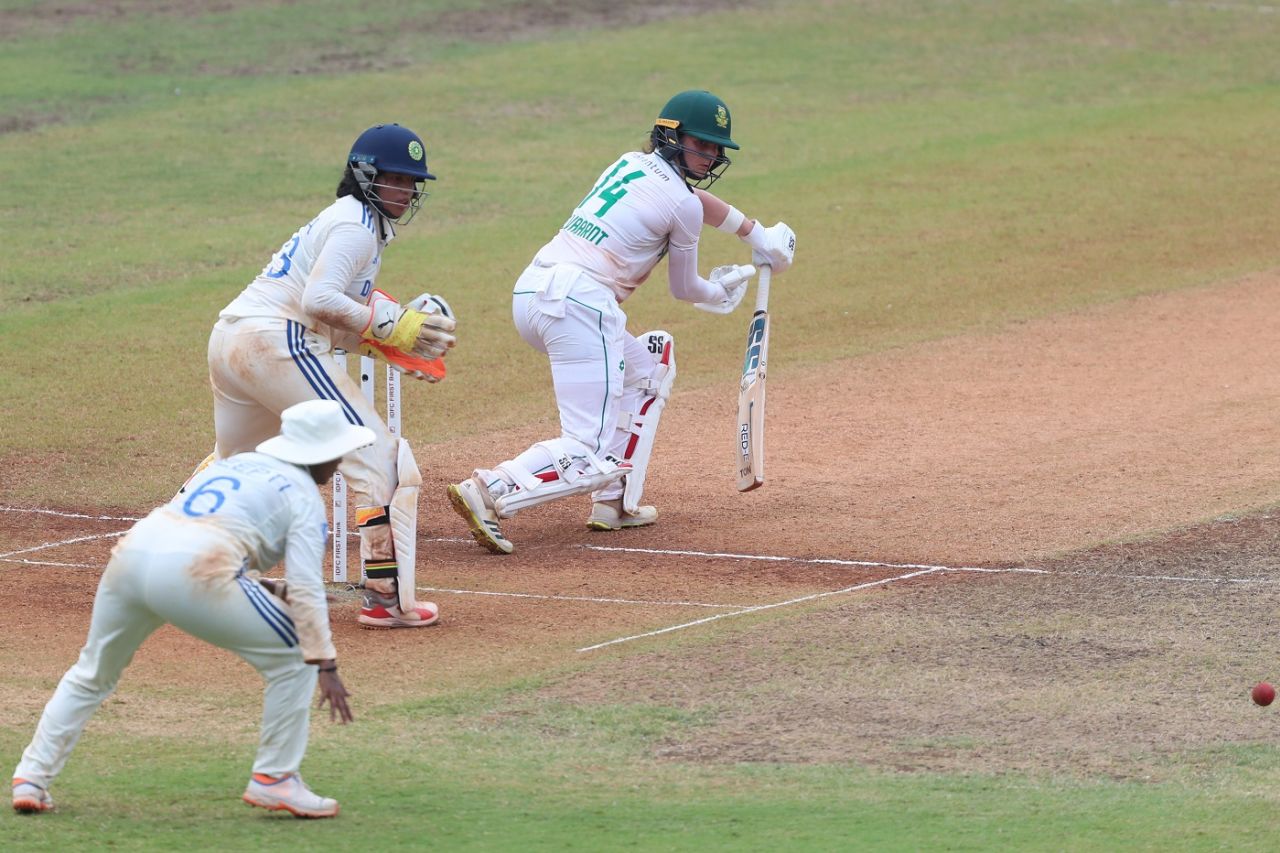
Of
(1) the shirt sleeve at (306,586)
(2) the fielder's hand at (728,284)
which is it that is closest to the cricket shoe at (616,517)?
(2) the fielder's hand at (728,284)

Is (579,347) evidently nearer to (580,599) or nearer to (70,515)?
(580,599)

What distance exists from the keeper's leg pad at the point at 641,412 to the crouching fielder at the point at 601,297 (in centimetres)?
5

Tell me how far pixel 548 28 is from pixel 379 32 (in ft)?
8.01

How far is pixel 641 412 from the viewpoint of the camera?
11.2 metres

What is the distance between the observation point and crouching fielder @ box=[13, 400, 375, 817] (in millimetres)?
6328

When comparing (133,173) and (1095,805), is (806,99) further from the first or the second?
(1095,805)

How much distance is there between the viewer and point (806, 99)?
2475 cm

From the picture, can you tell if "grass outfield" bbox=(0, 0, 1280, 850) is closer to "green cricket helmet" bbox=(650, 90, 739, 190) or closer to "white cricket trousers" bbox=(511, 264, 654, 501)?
"white cricket trousers" bbox=(511, 264, 654, 501)

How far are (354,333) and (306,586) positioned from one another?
3.10 meters

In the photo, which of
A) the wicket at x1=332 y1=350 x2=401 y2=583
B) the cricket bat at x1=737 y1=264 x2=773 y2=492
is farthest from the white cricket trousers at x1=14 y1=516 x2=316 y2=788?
the cricket bat at x1=737 y1=264 x2=773 y2=492

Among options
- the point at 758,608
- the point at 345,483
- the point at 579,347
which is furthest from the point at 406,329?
the point at 758,608

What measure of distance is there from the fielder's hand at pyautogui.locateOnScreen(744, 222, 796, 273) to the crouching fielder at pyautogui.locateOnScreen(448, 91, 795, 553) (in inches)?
21.7

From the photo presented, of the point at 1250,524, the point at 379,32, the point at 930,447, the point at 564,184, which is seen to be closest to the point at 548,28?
the point at 379,32

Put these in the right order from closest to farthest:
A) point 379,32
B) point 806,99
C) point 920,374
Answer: point 920,374, point 806,99, point 379,32
